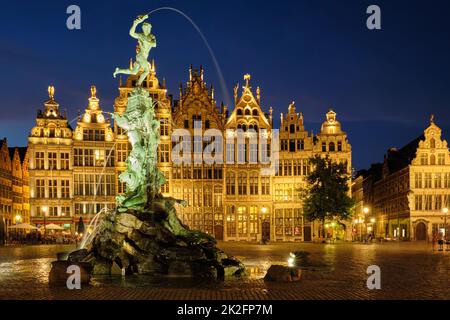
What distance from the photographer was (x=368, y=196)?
349 feet

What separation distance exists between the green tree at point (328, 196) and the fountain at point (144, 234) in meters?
33.4

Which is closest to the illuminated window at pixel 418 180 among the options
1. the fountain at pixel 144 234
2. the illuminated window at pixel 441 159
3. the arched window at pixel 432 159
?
the arched window at pixel 432 159

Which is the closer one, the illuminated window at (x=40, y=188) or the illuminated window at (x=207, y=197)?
the illuminated window at (x=40, y=188)

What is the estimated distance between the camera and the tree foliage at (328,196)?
5934 centimetres

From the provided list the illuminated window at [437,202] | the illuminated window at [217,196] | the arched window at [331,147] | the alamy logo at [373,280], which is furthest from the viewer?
the illuminated window at [437,202]

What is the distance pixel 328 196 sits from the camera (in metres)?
59.5

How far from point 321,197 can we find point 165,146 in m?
21.5

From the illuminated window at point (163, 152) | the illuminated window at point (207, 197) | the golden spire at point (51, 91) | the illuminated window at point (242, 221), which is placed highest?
the golden spire at point (51, 91)

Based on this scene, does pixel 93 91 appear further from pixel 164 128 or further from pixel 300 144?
pixel 300 144

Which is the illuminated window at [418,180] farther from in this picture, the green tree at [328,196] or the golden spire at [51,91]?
the golden spire at [51,91]

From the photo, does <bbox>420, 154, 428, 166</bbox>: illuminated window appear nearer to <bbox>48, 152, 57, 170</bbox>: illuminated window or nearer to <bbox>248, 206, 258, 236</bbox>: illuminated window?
<bbox>248, 206, 258, 236</bbox>: illuminated window

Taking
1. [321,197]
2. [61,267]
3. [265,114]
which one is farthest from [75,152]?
[61,267]

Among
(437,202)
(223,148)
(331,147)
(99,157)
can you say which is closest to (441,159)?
(437,202)
